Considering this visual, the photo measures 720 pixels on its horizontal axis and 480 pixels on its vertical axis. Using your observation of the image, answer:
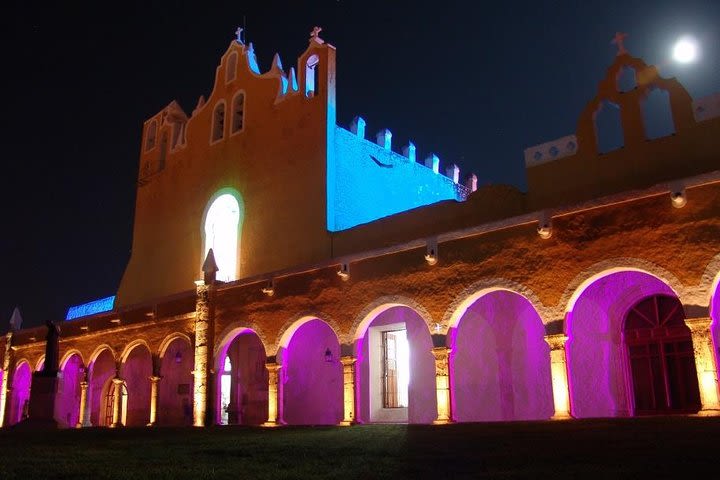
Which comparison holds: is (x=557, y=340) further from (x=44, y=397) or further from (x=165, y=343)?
(x=44, y=397)

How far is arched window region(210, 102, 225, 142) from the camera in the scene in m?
22.0

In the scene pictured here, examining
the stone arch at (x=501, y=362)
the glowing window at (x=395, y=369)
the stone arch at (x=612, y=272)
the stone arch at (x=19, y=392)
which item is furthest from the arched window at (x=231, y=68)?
the stone arch at (x=612, y=272)

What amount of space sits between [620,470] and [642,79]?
8.74 m

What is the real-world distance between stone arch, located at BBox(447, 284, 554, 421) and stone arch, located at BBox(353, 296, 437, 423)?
75 centimetres

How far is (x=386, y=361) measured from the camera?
53.0ft

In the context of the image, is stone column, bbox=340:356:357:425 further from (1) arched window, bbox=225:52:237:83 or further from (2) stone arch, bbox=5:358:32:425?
(2) stone arch, bbox=5:358:32:425

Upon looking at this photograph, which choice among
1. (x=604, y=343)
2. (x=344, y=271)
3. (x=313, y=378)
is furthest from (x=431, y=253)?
(x=313, y=378)

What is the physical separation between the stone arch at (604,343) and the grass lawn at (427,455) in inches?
97.6

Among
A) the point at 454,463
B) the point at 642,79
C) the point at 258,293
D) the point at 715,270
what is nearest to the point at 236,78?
the point at 258,293

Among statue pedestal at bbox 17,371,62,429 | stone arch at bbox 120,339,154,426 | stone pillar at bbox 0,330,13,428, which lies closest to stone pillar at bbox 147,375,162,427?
stone arch at bbox 120,339,154,426

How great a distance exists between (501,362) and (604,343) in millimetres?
2174

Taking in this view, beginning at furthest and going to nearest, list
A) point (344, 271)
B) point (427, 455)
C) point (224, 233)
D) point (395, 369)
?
1. point (224, 233)
2. point (395, 369)
3. point (344, 271)
4. point (427, 455)

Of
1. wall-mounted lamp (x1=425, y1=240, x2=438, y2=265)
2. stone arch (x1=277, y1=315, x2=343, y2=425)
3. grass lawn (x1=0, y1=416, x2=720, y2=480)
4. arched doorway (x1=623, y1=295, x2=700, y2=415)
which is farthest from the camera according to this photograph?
stone arch (x1=277, y1=315, x2=343, y2=425)

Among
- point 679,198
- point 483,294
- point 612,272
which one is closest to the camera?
point 679,198
